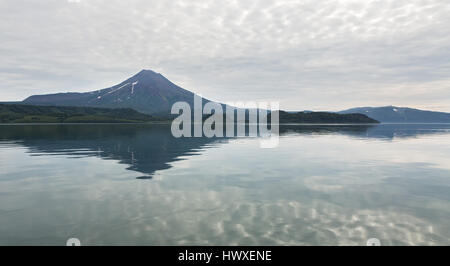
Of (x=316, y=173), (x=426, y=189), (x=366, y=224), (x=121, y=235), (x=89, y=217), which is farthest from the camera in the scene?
(x=316, y=173)

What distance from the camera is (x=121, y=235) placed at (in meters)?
14.4

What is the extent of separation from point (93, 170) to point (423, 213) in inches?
1404

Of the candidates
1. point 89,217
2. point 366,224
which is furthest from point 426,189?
point 89,217
